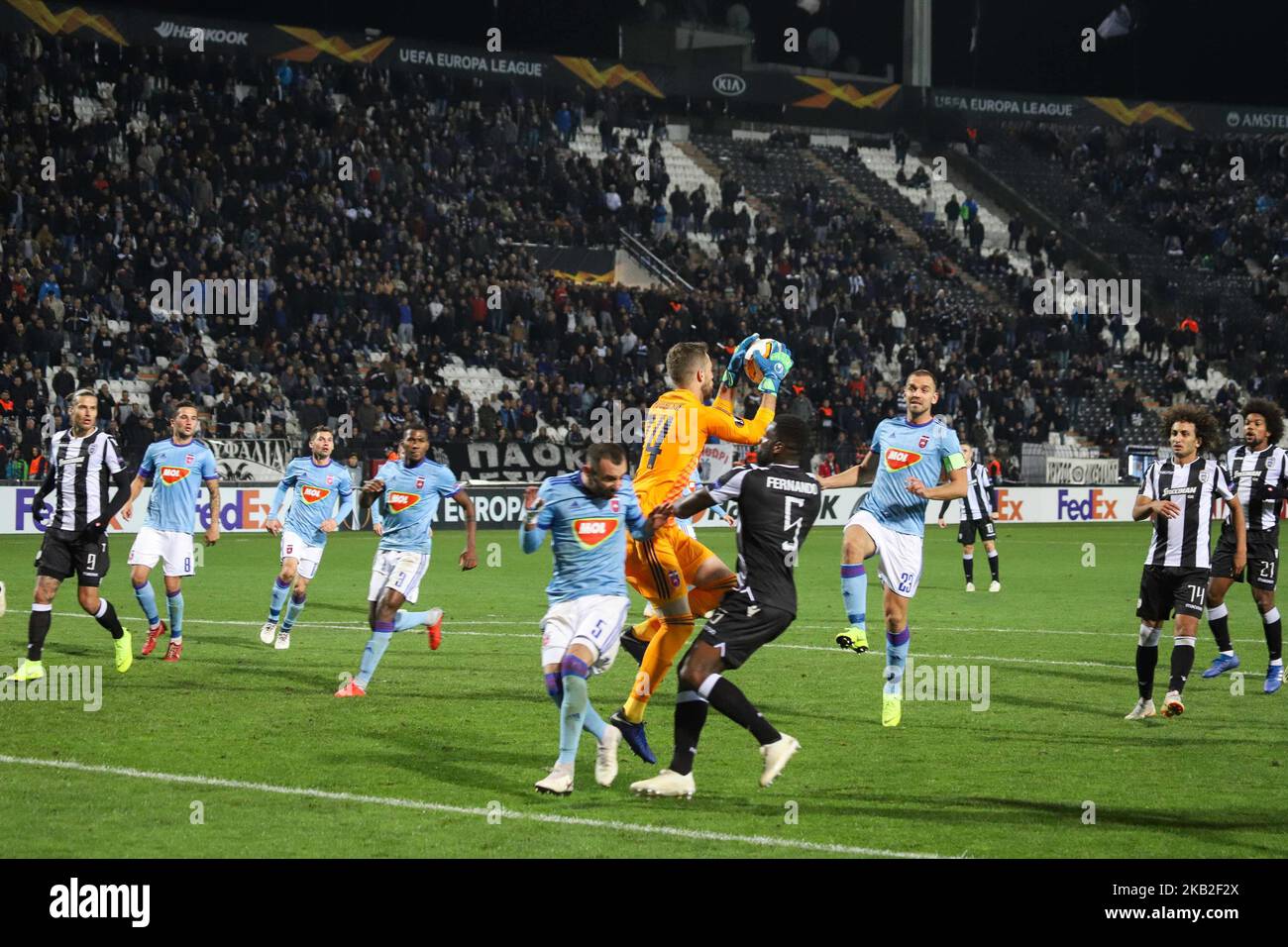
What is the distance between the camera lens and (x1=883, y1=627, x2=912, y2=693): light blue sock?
484 inches

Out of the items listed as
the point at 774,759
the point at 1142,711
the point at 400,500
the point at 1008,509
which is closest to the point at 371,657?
the point at 400,500

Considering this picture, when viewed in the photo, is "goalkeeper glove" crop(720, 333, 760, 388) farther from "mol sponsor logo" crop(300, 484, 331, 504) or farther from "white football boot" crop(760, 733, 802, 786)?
"mol sponsor logo" crop(300, 484, 331, 504)

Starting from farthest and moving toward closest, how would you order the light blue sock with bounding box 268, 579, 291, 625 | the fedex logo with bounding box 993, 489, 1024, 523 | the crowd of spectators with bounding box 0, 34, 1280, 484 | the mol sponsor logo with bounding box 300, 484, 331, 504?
the fedex logo with bounding box 993, 489, 1024, 523, the crowd of spectators with bounding box 0, 34, 1280, 484, the mol sponsor logo with bounding box 300, 484, 331, 504, the light blue sock with bounding box 268, 579, 291, 625

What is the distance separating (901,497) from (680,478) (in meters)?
2.40

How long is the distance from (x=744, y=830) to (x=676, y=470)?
10.7 feet

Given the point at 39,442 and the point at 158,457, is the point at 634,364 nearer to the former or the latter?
the point at 39,442

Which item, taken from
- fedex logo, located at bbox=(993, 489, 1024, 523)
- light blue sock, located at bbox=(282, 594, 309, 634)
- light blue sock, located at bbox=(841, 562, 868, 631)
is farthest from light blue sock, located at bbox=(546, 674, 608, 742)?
fedex logo, located at bbox=(993, 489, 1024, 523)

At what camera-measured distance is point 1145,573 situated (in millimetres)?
12562

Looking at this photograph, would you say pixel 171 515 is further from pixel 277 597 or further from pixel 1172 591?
pixel 1172 591

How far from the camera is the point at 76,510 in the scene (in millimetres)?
13773

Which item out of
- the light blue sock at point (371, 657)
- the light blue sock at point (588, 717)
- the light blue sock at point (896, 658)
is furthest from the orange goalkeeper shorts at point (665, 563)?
the light blue sock at point (371, 657)

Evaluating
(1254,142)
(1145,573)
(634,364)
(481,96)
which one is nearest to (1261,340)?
(1254,142)

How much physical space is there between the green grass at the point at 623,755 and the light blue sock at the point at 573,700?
0.32m

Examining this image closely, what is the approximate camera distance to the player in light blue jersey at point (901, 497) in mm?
12367
